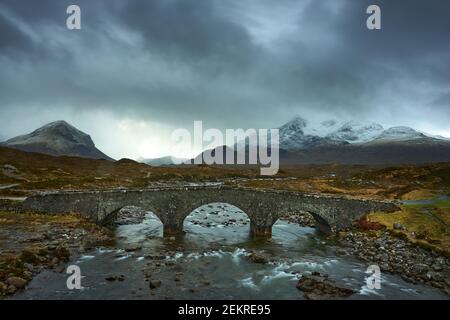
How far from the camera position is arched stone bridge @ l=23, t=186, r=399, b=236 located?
151ft

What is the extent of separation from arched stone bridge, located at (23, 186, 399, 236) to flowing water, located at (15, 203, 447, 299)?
8.75 feet

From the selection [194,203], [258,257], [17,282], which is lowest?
[258,257]

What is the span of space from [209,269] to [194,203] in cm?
1427

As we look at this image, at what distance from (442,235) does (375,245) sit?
7.14 meters

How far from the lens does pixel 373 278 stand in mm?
31375

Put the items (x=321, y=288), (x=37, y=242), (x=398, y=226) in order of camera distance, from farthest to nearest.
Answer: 1. (x=398, y=226)
2. (x=37, y=242)
3. (x=321, y=288)

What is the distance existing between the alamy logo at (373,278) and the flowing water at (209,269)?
1.54 ft

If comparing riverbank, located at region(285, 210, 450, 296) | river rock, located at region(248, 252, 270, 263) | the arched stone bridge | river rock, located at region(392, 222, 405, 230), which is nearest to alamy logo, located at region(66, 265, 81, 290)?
the arched stone bridge

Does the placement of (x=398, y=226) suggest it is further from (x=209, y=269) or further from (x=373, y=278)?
(x=209, y=269)

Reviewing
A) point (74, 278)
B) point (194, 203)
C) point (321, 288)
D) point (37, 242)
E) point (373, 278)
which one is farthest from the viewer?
point (194, 203)

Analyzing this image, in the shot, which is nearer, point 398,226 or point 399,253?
point 399,253

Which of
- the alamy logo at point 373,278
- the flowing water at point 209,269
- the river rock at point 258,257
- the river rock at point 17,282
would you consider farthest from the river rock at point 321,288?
the river rock at point 17,282

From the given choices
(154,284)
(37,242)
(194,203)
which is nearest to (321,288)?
(154,284)

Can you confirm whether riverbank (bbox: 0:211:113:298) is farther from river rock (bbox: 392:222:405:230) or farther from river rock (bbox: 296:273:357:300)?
river rock (bbox: 392:222:405:230)
